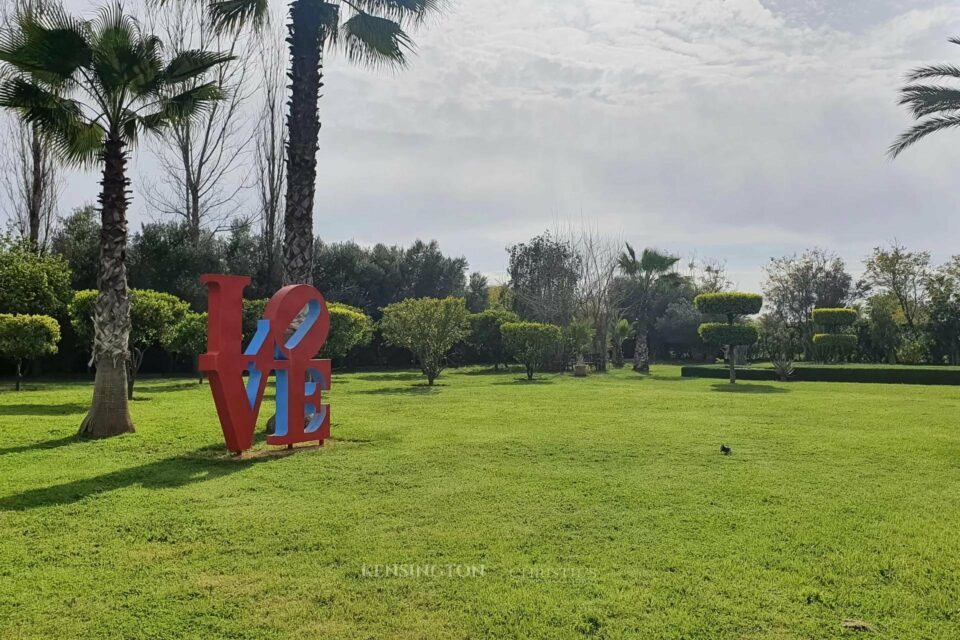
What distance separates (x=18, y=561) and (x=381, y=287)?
92.5 feet

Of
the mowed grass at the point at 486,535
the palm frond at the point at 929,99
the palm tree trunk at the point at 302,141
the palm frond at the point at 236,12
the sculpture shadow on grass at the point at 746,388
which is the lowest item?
the mowed grass at the point at 486,535

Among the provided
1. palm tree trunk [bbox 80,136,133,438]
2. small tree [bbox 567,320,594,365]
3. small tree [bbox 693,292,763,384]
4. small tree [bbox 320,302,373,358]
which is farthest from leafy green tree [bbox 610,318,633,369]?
palm tree trunk [bbox 80,136,133,438]

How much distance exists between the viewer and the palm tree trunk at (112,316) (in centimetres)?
865

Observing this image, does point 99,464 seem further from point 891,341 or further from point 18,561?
point 891,341

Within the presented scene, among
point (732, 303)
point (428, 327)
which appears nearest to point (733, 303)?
point (732, 303)

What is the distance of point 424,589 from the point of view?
11.8 ft

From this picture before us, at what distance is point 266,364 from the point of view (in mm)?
7246

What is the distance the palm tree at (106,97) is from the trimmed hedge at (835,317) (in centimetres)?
2374

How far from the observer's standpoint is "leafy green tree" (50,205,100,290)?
23.5 metres

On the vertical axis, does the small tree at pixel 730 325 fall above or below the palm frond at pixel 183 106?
below

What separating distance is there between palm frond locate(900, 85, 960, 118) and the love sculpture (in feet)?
54.5

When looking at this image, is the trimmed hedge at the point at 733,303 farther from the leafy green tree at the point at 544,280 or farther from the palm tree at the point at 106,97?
the palm tree at the point at 106,97

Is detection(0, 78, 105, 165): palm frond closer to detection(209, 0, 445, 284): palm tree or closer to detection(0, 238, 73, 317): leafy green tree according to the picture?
detection(209, 0, 445, 284): palm tree

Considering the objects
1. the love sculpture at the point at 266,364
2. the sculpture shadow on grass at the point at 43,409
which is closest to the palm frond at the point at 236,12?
the love sculpture at the point at 266,364
